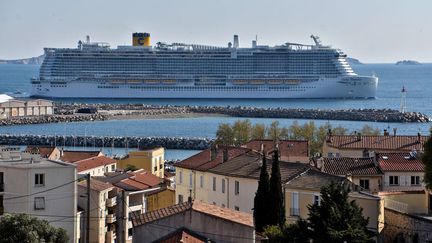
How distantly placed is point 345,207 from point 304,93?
112 metres

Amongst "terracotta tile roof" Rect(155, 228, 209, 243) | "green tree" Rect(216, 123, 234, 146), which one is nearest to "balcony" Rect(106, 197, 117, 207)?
"terracotta tile roof" Rect(155, 228, 209, 243)

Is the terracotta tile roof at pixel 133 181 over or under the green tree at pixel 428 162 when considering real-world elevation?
under

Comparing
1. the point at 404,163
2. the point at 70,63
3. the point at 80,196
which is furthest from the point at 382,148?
the point at 70,63

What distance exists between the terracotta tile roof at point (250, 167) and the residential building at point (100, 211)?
2.43 metres

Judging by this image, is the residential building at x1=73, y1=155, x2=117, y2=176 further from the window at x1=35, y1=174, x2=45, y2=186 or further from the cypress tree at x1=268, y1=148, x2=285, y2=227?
the cypress tree at x1=268, y1=148, x2=285, y2=227

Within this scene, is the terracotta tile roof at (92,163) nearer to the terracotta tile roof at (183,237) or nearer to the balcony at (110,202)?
the balcony at (110,202)

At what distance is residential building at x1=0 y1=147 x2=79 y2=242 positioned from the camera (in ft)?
61.6

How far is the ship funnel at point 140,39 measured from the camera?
446ft

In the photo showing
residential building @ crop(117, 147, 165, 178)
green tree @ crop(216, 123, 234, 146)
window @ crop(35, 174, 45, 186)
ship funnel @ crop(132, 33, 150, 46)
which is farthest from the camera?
ship funnel @ crop(132, 33, 150, 46)

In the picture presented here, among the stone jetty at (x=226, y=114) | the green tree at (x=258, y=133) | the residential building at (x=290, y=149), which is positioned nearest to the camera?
the residential building at (x=290, y=149)

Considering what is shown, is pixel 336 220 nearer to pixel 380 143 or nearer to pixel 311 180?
pixel 311 180

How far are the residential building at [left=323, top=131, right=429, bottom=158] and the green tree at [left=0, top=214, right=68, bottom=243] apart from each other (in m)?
12.6

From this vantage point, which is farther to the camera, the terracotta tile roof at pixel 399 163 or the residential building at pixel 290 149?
the residential building at pixel 290 149

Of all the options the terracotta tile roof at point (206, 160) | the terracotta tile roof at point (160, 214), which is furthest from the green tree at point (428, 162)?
the terracotta tile roof at point (206, 160)
